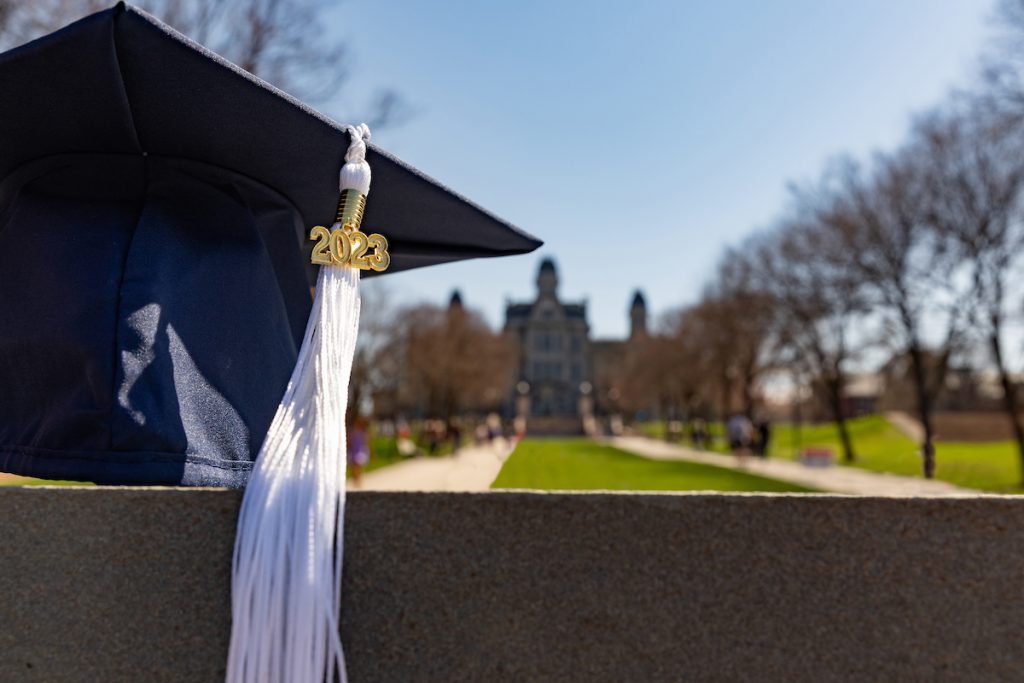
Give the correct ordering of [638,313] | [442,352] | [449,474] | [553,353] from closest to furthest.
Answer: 1. [449,474]
2. [442,352]
3. [553,353]
4. [638,313]

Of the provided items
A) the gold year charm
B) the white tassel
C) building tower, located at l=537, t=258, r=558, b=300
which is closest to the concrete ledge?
the white tassel

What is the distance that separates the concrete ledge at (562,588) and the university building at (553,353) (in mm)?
85444

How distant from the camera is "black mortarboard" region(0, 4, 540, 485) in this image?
1844 millimetres

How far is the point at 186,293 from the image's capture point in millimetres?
2014

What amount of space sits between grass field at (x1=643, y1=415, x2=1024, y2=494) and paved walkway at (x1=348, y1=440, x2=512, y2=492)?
942 cm

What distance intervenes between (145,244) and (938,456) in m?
33.9

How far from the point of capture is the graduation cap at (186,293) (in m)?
1.60

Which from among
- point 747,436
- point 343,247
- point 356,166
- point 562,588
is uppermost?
point 356,166

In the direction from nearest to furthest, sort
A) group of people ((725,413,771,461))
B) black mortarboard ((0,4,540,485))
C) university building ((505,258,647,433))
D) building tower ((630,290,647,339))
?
black mortarboard ((0,4,540,485)) → group of people ((725,413,771,461)) → university building ((505,258,647,433)) → building tower ((630,290,647,339))

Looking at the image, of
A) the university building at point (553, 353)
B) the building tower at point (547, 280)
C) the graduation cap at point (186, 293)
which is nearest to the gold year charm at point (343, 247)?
the graduation cap at point (186, 293)

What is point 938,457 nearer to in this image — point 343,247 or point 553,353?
point 343,247

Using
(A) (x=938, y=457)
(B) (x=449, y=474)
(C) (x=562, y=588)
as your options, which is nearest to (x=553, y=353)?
(A) (x=938, y=457)

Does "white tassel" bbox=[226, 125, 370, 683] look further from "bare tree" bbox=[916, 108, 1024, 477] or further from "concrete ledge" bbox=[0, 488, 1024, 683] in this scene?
"bare tree" bbox=[916, 108, 1024, 477]

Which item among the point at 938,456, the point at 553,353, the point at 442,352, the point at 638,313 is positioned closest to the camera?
the point at 938,456
